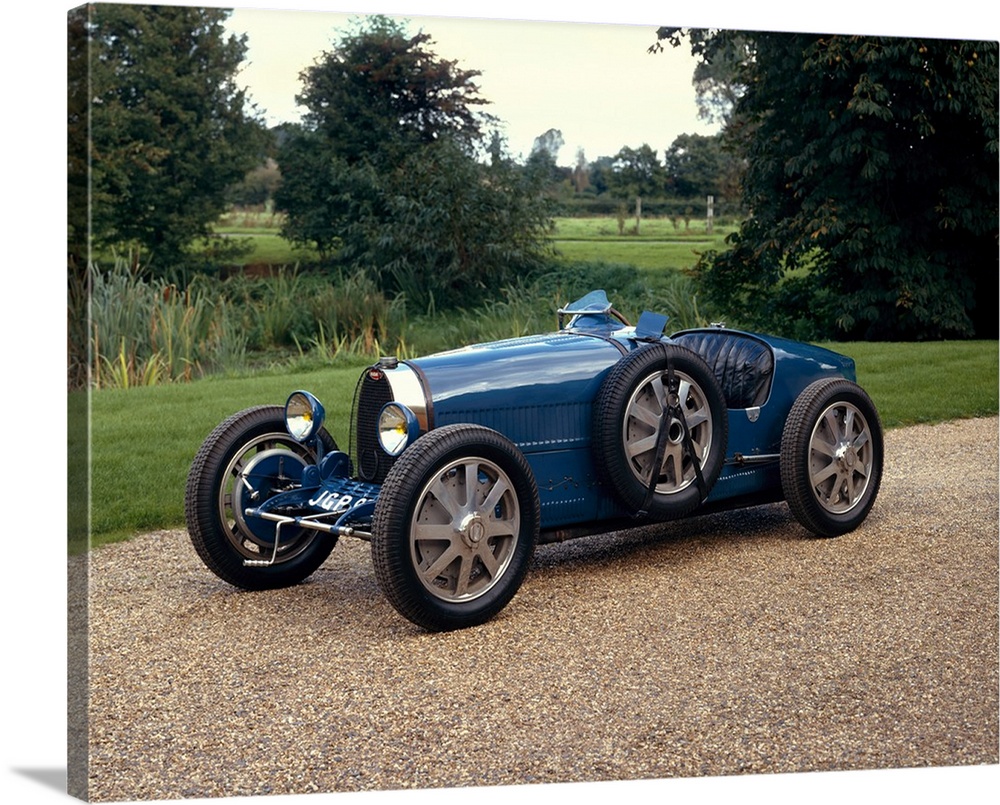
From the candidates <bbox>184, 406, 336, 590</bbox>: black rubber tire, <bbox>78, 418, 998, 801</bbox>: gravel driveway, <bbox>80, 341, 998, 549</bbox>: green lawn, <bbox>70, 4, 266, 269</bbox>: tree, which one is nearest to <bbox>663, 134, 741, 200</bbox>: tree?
<bbox>80, 341, 998, 549</bbox>: green lawn

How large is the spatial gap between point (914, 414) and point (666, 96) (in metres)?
3.28

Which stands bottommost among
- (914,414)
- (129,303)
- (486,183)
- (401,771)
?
(401,771)

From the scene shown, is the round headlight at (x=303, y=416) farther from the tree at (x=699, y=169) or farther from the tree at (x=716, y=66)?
the tree at (x=699, y=169)

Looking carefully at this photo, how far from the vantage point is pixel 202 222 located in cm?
732

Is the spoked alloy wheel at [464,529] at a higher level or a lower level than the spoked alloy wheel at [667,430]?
lower

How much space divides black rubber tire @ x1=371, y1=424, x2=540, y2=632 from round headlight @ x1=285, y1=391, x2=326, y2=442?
3.07ft

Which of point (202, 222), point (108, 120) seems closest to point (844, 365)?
point (202, 222)

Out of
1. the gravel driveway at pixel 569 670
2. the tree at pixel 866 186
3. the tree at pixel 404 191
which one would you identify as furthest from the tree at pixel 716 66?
the gravel driveway at pixel 569 670

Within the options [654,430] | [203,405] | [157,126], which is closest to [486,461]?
[654,430]

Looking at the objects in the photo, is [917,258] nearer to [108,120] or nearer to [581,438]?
[581,438]

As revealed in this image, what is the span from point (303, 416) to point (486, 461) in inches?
45.5

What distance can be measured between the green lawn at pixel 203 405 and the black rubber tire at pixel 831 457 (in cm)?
66

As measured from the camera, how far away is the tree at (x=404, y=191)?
27.9 feet

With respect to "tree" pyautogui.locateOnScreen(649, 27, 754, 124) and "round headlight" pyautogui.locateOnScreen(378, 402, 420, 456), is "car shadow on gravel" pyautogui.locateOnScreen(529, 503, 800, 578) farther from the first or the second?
"tree" pyautogui.locateOnScreen(649, 27, 754, 124)
